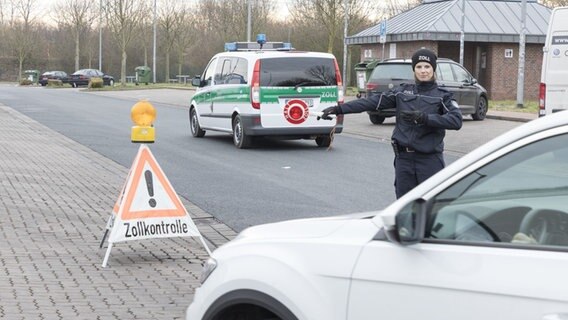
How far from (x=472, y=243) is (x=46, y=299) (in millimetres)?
3920

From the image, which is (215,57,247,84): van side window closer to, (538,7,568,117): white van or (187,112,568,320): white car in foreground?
(538,7,568,117): white van

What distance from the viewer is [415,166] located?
7.04m

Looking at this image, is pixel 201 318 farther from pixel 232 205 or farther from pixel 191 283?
pixel 232 205

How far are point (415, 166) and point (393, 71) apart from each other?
17587mm

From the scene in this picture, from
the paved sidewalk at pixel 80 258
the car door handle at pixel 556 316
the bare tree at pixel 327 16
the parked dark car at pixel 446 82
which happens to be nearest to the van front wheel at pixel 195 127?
the parked dark car at pixel 446 82

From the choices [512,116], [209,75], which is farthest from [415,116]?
[512,116]

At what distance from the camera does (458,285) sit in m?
3.10

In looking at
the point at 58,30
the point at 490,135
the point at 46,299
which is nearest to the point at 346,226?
the point at 46,299

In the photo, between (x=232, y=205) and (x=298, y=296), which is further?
(x=232, y=205)

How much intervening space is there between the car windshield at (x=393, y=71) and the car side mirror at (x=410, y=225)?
20.9 m

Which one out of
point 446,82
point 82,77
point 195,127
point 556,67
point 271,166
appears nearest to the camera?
point 271,166

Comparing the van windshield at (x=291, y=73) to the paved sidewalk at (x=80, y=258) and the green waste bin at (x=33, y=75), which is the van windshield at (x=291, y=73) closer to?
the paved sidewalk at (x=80, y=258)

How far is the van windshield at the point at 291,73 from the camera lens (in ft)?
57.6

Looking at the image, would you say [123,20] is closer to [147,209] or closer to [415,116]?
[147,209]
